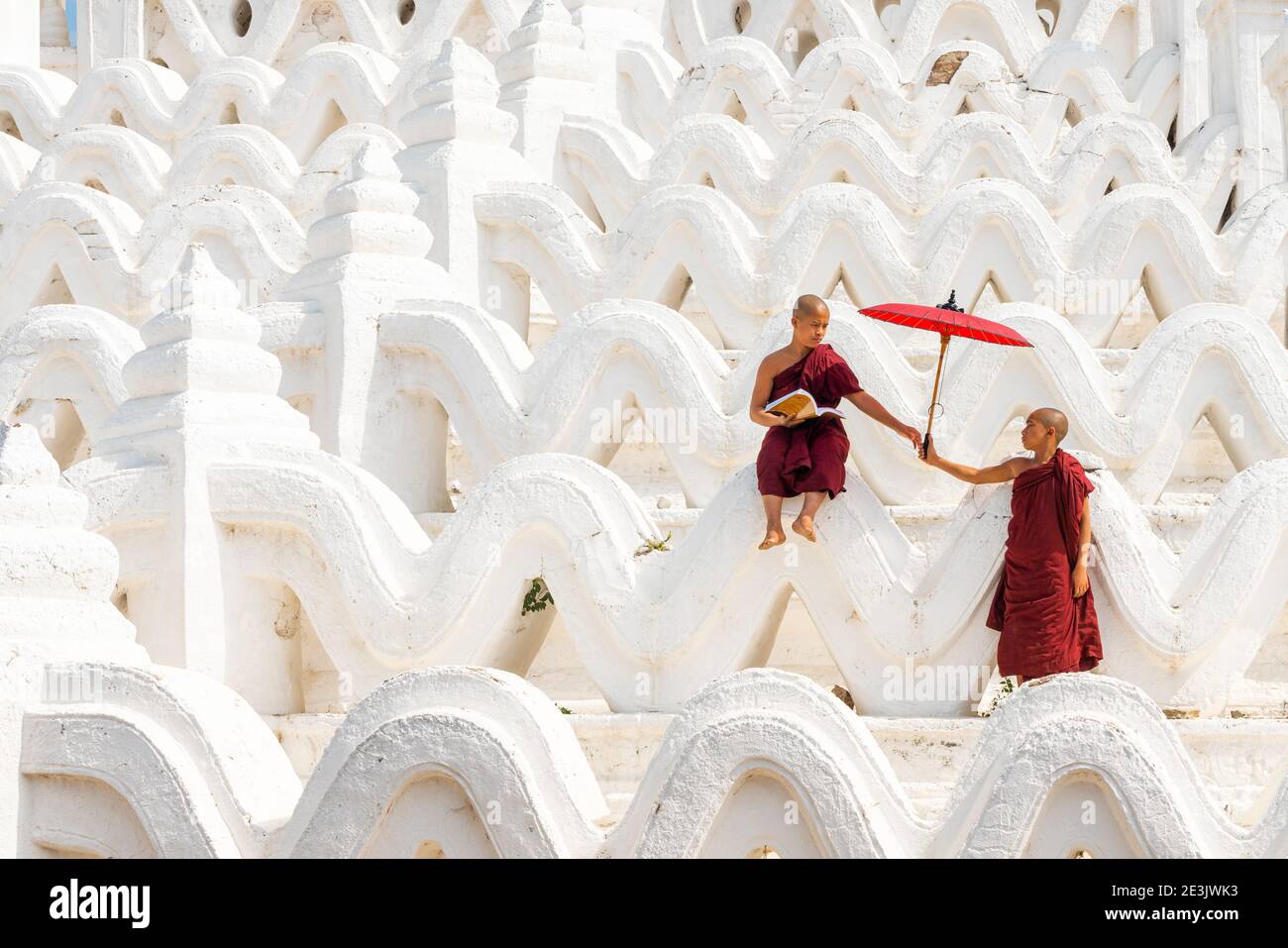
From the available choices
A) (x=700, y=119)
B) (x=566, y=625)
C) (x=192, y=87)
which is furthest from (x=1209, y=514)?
(x=192, y=87)

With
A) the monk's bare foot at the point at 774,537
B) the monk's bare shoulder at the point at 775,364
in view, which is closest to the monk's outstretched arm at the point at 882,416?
the monk's bare shoulder at the point at 775,364

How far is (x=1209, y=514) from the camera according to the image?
8016 millimetres

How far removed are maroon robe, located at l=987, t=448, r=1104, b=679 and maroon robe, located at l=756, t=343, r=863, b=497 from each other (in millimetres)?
663

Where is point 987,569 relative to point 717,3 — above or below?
below

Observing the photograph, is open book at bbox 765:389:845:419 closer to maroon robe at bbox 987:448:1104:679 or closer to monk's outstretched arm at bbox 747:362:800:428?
monk's outstretched arm at bbox 747:362:800:428

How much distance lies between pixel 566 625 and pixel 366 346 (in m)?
2.00

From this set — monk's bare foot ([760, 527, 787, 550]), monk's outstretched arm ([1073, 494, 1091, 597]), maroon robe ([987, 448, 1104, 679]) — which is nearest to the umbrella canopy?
maroon robe ([987, 448, 1104, 679])

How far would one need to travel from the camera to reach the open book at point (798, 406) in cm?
786

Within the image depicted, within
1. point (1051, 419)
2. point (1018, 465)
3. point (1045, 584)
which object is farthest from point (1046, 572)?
point (1051, 419)

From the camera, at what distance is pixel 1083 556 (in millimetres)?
7645

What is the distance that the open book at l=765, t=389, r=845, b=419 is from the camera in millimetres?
7863

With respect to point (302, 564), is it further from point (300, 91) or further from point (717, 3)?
point (717, 3)

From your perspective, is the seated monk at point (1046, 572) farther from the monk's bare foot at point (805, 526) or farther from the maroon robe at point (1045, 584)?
the monk's bare foot at point (805, 526)

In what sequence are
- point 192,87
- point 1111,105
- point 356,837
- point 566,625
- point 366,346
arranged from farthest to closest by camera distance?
point 192,87 → point 1111,105 → point 366,346 → point 566,625 → point 356,837
